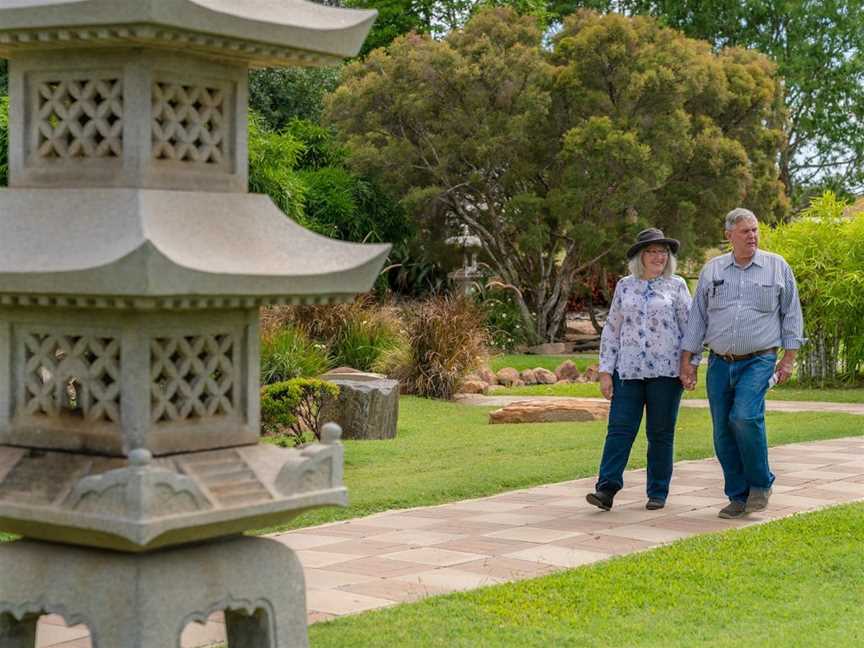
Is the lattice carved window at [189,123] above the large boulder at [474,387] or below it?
above

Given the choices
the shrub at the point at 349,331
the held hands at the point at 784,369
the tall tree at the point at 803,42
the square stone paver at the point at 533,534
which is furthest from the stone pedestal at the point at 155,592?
the tall tree at the point at 803,42

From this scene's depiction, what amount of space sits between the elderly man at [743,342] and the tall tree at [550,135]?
1633 cm

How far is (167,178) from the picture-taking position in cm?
520

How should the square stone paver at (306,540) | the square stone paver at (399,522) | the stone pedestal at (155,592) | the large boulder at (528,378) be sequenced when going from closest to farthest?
the stone pedestal at (155,592)
the square stone paver at (306,540)
the square stone paver at (399,522)
the large boulder at (528,378)

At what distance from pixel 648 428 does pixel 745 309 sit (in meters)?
1.06

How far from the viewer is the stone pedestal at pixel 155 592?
4.99 meters

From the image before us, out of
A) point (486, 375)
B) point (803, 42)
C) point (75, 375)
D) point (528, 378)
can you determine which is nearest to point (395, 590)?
point (75, 375)

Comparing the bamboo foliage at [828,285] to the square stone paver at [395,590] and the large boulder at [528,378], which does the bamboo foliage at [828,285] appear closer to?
the large boulder at [528,378]

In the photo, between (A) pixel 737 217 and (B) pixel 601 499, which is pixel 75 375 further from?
(A) pixel 737 217

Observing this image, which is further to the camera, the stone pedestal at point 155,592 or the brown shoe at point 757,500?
the brown shoe at point 757,500

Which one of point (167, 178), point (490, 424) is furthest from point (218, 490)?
point (490, 424)

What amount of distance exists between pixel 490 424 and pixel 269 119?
55.5 feet

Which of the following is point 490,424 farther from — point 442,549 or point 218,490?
point 218,490

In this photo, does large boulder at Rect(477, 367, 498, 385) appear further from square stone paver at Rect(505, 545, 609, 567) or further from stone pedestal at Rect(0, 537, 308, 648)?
stone pedestal at Rect(0, 537, 308, 648)
